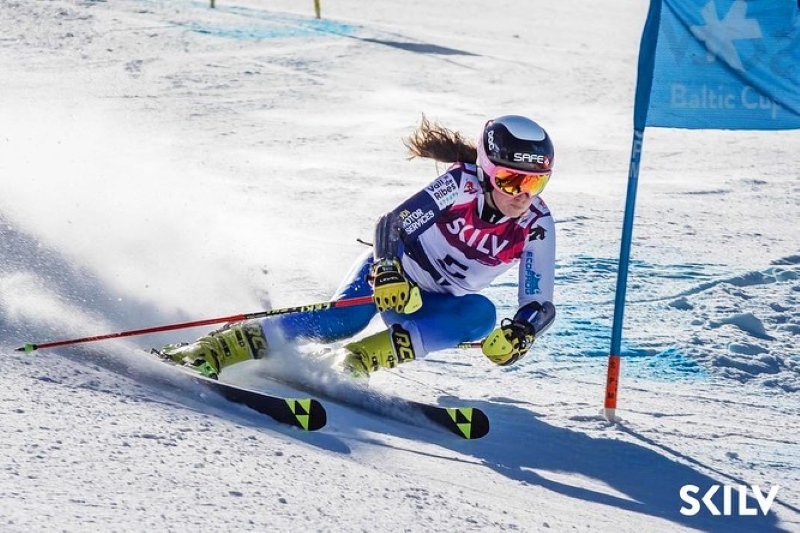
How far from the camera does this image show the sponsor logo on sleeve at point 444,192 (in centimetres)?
530

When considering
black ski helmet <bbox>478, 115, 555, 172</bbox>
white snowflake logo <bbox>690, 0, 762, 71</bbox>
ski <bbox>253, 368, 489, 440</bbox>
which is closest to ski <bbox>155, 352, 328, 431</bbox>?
ski <bbox>253, 368, 489, 440</bbox>

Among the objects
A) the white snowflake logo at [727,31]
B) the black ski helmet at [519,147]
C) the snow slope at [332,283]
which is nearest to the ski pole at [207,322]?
the snow slope at [332,283]

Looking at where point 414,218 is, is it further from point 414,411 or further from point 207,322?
point 207,322

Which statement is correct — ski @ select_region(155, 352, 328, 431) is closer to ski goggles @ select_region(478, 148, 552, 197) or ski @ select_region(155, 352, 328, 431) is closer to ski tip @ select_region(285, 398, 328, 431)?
ski tip @ select_region(285, 398, 328, 431)

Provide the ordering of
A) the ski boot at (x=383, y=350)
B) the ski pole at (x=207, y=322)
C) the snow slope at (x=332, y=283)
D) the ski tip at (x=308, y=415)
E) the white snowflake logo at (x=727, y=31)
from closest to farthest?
the snow slope at (x=332, y=283), the ski tip at (x=308, y=415), the ski pole at (x=207, y=322), the white snowflake logo at (x=727, y=31), the ski boot at (x=383, y=350)

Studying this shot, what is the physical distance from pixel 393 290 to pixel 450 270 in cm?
57

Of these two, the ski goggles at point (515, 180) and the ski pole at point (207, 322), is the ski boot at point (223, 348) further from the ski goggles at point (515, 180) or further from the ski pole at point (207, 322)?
the ski goggles at point (515, 180)

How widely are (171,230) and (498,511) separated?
381 cm

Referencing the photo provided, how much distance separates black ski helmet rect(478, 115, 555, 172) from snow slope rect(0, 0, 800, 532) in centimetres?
114

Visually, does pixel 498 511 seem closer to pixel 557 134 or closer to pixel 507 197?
pixel 507 197

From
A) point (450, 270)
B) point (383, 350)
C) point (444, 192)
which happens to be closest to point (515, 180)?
point (444, 192)

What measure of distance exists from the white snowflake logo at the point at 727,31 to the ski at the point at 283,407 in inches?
93.1

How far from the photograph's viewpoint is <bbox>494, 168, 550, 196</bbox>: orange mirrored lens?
5.04 metres

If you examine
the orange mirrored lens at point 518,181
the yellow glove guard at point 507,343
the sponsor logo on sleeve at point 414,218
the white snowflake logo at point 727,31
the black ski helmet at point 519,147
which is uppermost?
the white snowflake logo at point 727,31
